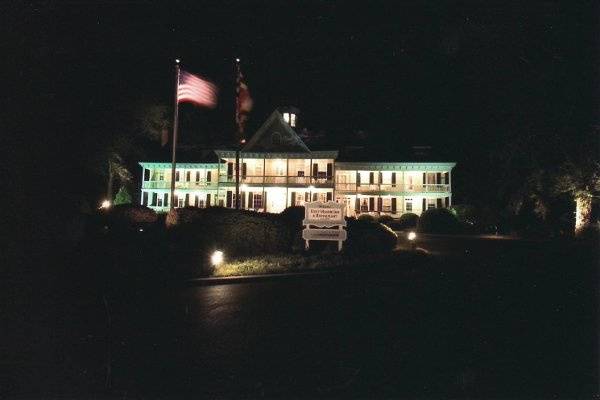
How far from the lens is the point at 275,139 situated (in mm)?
38375

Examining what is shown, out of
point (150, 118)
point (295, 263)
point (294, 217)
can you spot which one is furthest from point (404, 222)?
point (295, 263)

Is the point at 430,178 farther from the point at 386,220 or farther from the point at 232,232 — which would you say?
the point at 232,232

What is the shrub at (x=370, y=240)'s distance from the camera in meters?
15.2

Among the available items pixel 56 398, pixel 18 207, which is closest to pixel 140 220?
pixel 18 207

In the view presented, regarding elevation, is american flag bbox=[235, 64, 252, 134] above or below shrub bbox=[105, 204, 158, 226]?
above

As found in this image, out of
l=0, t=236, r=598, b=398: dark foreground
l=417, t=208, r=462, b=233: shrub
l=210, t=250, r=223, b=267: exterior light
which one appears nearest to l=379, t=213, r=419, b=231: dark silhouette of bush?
l=417, t=208, r=462, b=233: shrub

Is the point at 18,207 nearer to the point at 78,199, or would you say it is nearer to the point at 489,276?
the point at 78,199

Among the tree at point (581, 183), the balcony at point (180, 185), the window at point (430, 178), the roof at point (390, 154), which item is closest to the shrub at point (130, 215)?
the balcony at point (180, 185)

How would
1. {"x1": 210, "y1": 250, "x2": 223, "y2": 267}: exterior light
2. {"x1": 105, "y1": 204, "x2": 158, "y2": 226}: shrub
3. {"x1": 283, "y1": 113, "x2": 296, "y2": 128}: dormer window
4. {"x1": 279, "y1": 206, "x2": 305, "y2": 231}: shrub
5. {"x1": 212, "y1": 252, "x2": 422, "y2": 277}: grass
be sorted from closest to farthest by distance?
{"x1": 212, "y1": 252, "x2": 422, "y2": 277}: grass < {"x1": 210, "y1": 250, "x2": 223, "y2": 267}: exterior light < {"x1": 279, "y1": 206, "x2": 305, "y2": 231}: shrub < {"x1": 105, "y1": 204, "x2": 158, "y2": 226}: shrub < {"x1": 283, "y1": 113, "x2": 296, "y2": 128}: dormer window

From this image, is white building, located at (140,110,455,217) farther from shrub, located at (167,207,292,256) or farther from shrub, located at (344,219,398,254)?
shrub, located at (167,207,292,256)

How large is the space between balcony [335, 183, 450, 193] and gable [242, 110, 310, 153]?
501 cm

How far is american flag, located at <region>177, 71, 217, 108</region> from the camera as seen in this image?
55.1 feet

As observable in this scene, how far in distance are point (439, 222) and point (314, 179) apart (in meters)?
12.0

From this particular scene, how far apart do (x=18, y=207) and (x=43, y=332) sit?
13391 millimetres
